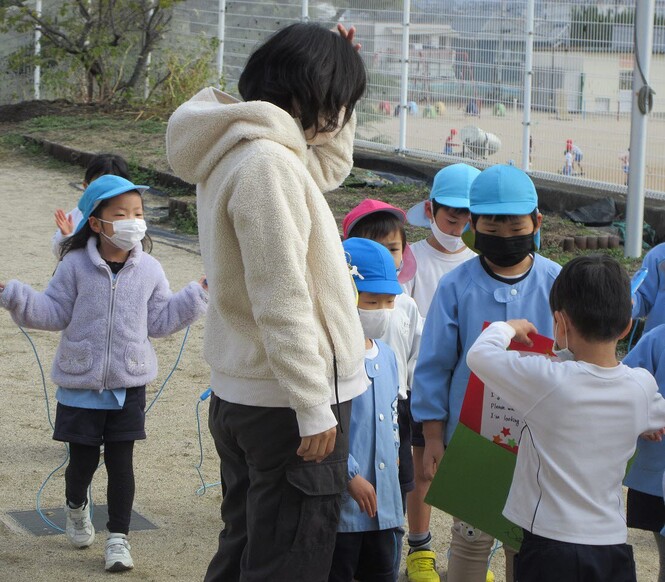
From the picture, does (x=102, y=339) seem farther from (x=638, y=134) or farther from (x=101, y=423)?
(x=638, y=134)

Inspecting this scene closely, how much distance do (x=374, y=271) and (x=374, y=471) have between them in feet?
2.08

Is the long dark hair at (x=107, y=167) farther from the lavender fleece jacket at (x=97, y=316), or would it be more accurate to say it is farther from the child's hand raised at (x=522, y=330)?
the child's hand raised at (x=522, y=330)

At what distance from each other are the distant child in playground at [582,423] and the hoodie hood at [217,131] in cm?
76

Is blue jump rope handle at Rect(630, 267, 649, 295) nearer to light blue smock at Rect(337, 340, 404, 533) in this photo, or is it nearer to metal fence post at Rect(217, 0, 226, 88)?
light blue smock at Rect(337, 340, 404, 533)

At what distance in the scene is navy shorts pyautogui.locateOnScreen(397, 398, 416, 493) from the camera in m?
3.50

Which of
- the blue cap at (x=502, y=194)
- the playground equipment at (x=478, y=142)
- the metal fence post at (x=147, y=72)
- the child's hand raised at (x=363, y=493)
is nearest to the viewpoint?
the child's hand raised at (x=363, y=493)

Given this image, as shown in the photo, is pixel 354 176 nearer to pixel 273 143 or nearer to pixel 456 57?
pixel 456 57

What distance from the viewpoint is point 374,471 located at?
311 cm

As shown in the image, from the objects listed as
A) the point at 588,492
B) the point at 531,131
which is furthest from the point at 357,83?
the point at 531,131

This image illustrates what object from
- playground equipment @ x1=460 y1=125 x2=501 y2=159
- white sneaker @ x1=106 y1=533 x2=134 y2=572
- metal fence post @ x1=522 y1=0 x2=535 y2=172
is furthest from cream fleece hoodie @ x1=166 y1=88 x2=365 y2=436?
playground equipment @ x1=460 y1=125 x2=501 y2=159

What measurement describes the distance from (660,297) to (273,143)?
204 cm

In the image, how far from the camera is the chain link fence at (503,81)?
9156 mm

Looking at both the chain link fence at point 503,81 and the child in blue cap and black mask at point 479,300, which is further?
the chain link fence at point 503,81

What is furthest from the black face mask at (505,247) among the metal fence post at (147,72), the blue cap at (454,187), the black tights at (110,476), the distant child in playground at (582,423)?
the metal fence post at (147,72)
